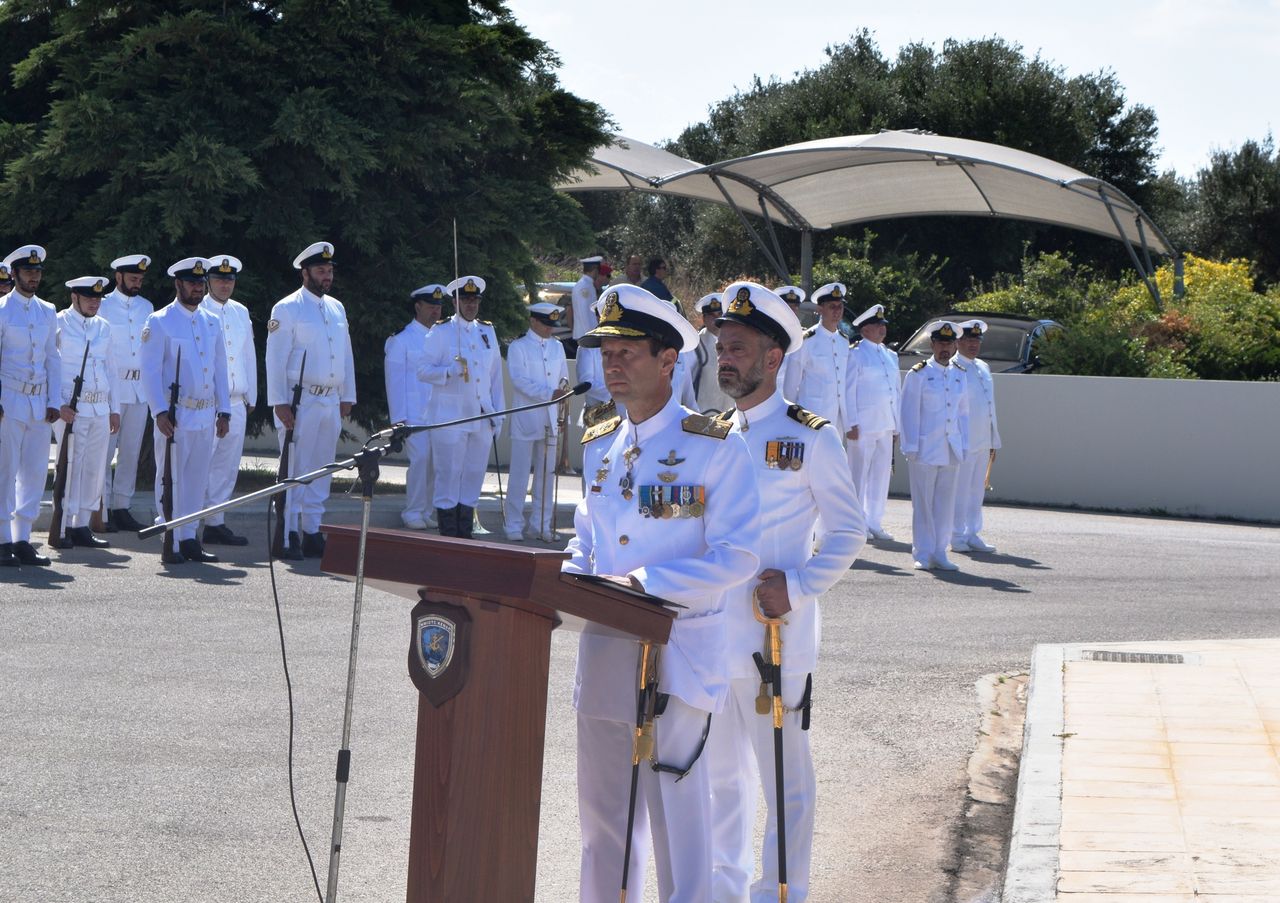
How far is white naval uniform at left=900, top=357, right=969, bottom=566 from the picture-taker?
14250 millimetres

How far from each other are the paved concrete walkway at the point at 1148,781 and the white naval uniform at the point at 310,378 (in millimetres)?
6088

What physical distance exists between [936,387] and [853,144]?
10007 mm

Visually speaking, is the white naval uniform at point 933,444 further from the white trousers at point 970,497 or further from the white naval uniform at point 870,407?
the white trousers at point 970,497

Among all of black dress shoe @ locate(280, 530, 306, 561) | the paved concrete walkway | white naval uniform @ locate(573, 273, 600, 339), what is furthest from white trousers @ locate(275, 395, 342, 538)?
white naval uniform @ locate(573, 273, 600, 339)

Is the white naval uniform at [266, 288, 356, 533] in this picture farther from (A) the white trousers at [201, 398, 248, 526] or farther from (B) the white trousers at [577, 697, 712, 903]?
(B) the white trousers at [577, 697, 712, 903]

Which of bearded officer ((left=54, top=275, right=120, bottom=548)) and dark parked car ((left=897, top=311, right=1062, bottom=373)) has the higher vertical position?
Result: dark parked car ((left=897, top=311, right=1062, bottom=373))

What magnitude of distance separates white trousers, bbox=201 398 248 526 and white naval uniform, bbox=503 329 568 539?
293cm

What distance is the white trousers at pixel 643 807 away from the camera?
4.21 meters

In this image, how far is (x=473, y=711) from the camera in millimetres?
3727

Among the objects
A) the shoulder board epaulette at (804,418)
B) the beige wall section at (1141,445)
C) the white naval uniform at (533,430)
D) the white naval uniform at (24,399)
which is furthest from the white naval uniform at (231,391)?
the beige wall section at (1141,445)

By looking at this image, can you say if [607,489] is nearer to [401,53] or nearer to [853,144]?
[401,53]

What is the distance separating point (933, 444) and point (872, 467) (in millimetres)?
1699

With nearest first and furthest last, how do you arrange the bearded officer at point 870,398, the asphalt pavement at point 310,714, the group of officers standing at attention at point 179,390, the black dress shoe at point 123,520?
1. the asphalt pavement at point 310,714
2. the group of officers standing at attention at point 179,390
3. the black dress shoe at point 123,520
4. the bearded officer at point 870,398

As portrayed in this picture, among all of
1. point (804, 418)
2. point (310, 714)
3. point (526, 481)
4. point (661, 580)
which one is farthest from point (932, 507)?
point (661, 580)
